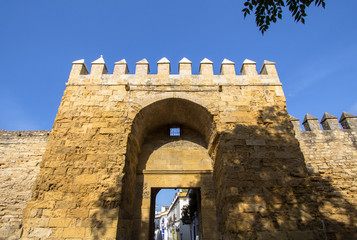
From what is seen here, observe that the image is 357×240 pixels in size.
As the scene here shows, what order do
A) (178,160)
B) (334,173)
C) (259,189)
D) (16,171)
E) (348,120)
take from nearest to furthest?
(259,189) < (178,160) < (16,171) < (334,173) < (348,120)

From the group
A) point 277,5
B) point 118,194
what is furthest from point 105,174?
point 277,5

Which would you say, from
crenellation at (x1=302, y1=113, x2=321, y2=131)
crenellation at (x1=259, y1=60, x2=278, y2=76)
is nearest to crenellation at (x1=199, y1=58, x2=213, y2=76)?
crenellation at (x1=259, y1=60, x2=278, y2=76)

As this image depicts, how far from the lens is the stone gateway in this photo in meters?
4.01

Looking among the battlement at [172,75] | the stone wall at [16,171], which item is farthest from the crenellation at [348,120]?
the stone wall at [16,171]

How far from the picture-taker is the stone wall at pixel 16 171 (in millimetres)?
5677

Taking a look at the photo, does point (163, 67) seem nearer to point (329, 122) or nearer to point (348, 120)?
point (329, 122)

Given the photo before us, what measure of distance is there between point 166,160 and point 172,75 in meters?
2.52

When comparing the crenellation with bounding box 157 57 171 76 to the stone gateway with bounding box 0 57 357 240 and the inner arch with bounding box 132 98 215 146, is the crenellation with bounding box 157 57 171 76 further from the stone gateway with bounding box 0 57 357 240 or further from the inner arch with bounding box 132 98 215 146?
the inner arch with bounding box 132 98 215 146

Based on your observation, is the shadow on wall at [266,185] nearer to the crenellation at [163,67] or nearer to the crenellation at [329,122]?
the crenellation at [163,67]

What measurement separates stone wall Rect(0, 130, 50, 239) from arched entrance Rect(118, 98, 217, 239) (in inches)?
125

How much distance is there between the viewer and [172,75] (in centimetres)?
579

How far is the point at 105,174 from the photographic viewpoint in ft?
14.3

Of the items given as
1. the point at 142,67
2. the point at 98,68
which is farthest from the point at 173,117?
the point at 98,68

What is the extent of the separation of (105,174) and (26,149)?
13.5 ft
